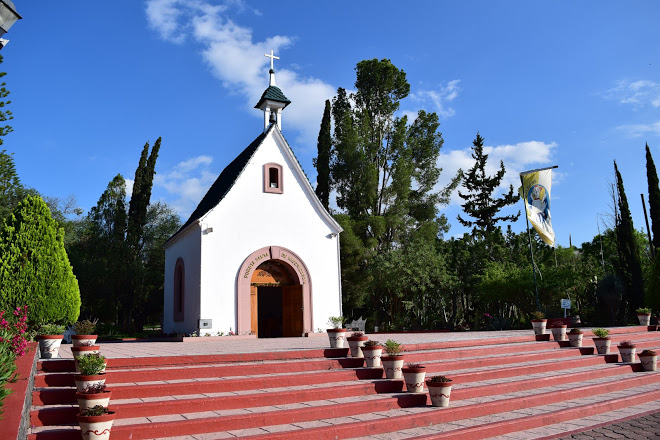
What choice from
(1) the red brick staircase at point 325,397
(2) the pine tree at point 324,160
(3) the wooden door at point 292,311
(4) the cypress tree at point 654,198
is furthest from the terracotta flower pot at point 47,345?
(4) the cypress tree at point 654,198

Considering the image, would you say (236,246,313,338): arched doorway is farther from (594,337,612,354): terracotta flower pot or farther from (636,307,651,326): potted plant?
(636,307,651,326): potted plant

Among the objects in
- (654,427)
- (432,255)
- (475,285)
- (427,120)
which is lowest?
(654,427)

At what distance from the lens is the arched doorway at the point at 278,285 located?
17.0 metres

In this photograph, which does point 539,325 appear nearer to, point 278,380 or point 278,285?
point 278,285

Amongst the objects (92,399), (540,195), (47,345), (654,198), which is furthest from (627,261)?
(92,399)

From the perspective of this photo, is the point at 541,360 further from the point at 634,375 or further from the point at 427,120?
the point at 427,120

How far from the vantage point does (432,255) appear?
26719mm

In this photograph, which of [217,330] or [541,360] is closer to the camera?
[541,360]

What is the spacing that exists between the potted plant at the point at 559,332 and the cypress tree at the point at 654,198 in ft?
66.5

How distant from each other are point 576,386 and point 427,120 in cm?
2728

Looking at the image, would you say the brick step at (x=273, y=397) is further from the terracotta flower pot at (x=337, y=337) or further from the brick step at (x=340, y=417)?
the terracotta flower pot at (x=337, y=337)

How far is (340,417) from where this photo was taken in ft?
22.7

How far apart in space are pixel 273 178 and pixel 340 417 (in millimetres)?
12847

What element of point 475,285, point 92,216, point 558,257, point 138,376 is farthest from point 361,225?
point 138,376
